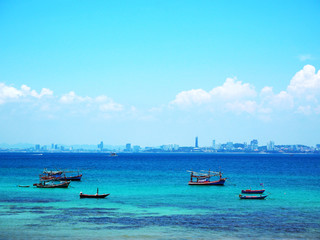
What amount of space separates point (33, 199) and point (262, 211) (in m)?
31.8

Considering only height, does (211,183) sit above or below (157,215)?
above

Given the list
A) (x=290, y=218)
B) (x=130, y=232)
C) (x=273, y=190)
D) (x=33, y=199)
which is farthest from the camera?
(x=273, y=190)

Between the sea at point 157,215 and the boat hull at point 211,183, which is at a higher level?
the boat hull at point 211,183

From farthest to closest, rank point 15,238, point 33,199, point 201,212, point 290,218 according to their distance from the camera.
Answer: point 33,199
point 201,212
point 290,218
point 15,238

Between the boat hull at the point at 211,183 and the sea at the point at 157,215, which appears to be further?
the boat hull at the point at 211,183

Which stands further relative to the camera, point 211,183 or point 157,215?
point 211,183

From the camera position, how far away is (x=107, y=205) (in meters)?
49.4

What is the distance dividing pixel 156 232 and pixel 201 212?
452 inches

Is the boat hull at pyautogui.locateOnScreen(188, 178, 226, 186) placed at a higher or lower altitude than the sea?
higher

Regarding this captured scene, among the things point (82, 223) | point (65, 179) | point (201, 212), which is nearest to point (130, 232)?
point (82, 223)

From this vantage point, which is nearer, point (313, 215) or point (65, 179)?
point (313, 215)

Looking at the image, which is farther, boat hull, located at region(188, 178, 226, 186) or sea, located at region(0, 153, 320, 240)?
boat hull, located at region(188, 178, 226, 186)

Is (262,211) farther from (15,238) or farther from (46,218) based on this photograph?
(15,238)

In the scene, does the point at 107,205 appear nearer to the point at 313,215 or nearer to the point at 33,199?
the point at 33,199
